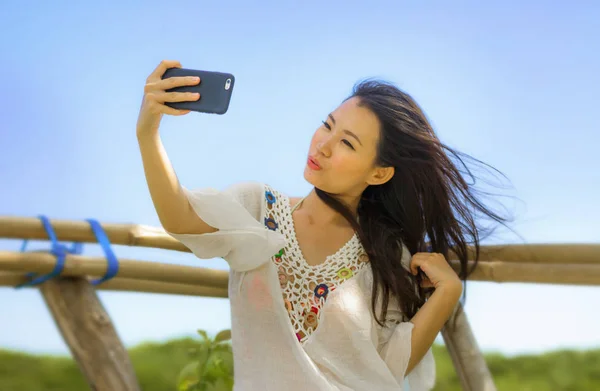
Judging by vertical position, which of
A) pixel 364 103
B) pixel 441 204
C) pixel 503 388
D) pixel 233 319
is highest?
pixel 364 103

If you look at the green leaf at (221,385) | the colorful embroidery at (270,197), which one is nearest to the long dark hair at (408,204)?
the colorful embroidery at (270,197)

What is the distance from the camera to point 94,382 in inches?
62.9

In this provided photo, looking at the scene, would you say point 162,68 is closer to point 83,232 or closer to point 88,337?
point 83,232

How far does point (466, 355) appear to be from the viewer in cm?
192

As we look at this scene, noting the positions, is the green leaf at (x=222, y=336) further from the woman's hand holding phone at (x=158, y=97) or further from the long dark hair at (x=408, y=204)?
the woman's hand holding phone at (x=158, y=97)

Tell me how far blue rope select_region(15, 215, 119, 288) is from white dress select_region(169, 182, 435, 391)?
0.26 meters

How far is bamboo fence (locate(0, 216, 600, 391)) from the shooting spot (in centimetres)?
158

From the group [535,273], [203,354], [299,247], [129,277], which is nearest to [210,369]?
[203,354]

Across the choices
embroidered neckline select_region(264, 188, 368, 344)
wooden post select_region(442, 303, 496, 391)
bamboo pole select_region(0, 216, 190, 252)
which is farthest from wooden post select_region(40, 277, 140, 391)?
wooden post select_region(442, 303, 496, 391)

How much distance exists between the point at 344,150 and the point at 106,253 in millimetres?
589

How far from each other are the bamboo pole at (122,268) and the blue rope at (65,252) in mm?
11

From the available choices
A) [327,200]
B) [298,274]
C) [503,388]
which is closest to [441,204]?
[327,200]

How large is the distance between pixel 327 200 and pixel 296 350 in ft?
1.23

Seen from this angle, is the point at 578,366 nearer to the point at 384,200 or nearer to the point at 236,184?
the point at 384,200
